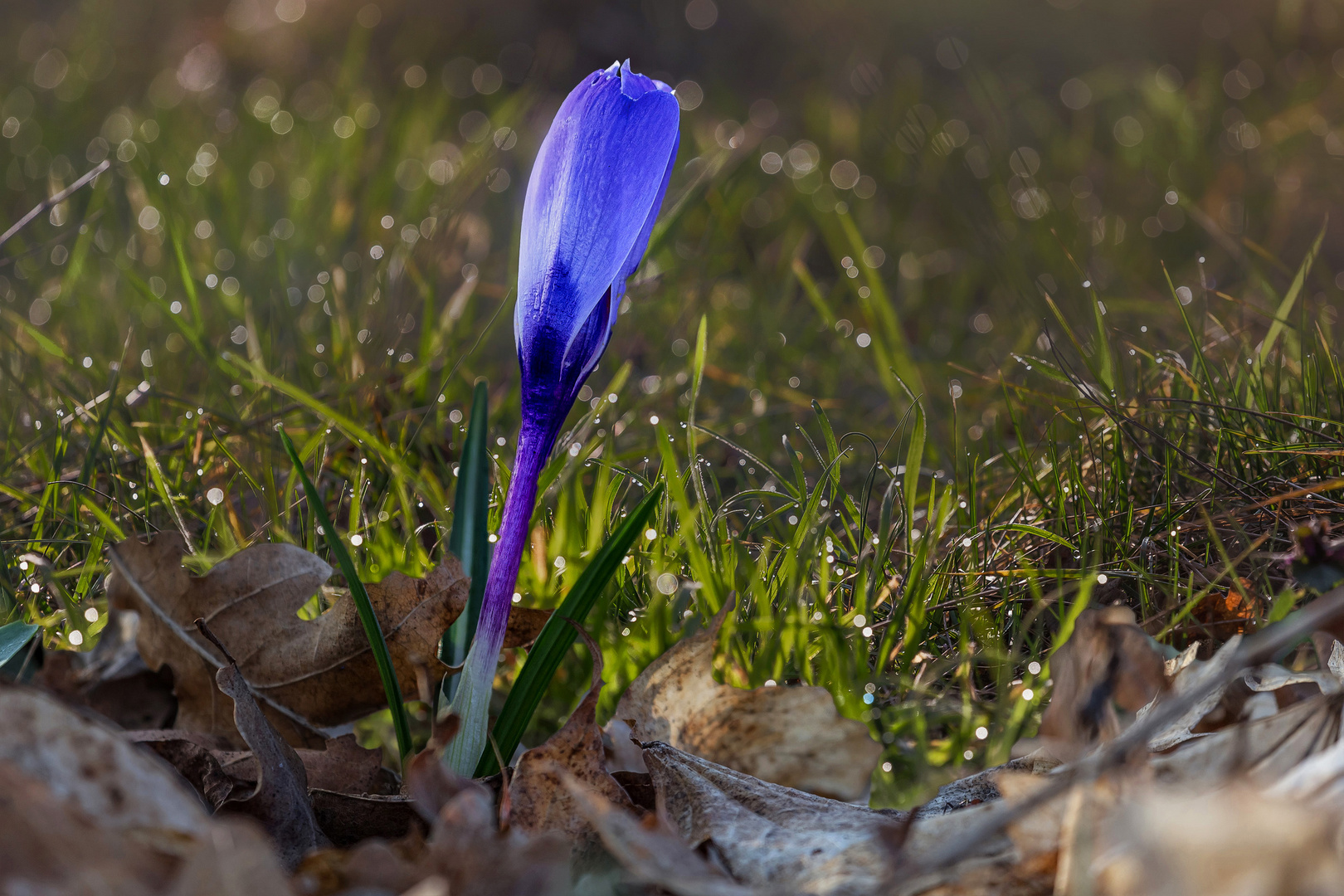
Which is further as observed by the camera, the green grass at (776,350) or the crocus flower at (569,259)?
the green grass at (776,350)

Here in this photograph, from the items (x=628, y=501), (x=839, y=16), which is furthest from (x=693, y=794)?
(x=839, y=16)

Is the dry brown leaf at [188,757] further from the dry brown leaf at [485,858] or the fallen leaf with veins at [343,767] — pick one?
the dry brown leaf at [485,858]

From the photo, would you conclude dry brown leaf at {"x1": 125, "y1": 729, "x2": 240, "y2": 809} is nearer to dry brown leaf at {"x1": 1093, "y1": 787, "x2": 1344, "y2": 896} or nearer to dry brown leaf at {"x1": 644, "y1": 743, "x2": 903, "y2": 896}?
dry brown leaf at {"x1": 644, "y1": 743, "x2": 903, "y2": 896}

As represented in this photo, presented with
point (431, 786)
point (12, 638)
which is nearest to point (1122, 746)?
point (431, 786)

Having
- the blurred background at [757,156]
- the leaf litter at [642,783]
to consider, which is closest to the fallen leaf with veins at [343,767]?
the leaf litter at [642,783]

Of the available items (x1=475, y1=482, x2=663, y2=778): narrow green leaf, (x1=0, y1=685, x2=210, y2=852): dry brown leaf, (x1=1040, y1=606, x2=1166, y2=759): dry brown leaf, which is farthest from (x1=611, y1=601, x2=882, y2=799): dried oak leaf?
(x1=0, y1=685, x2=210, y2=852): dry brown leaf

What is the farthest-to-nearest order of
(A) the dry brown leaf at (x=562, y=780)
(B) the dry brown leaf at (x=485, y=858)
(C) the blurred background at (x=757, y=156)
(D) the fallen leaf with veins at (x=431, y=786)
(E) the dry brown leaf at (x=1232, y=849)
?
(C) the blurred background at (x=757, y=156)
(A) the dry brown leaf at (x=562, y=780)
(D) the fallen leaf with veins at (x=431, y=786)
(B) the dry brown leaf at (x=485, y=858)
(E) the dry brown leaf at (x=1232, y=849)

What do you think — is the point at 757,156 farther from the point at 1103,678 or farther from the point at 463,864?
the point at 463,864
